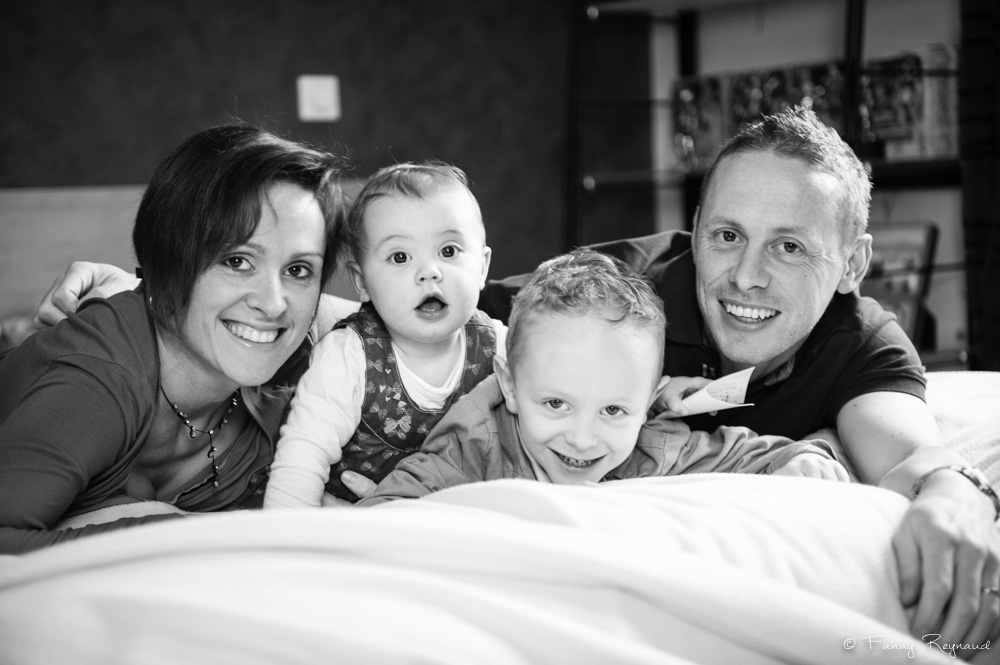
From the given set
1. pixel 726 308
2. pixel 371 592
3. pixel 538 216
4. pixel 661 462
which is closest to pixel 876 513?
pixel 661 462

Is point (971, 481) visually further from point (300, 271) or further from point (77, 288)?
point (77, 288)

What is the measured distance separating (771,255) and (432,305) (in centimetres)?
57

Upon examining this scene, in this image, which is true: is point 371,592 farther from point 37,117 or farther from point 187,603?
point 37,117

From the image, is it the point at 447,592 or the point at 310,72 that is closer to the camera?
the point at 447,592

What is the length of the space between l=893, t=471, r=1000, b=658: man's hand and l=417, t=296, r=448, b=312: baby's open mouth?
795mm

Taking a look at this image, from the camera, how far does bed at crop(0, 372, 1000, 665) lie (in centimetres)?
64

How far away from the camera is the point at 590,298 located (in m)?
1.24

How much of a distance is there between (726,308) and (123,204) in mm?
2359

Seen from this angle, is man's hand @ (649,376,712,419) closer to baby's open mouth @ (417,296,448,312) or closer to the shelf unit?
baby's open mouth @ (417,296,448,312)

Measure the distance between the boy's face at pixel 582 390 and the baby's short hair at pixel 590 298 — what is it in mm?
13

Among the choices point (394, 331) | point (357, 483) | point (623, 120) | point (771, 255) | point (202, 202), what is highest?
point (623, 120)

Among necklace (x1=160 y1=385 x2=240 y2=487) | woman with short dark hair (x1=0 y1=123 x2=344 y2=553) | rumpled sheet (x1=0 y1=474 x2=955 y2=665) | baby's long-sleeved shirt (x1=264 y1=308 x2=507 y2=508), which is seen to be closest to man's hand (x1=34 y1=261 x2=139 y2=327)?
woman with short dark hair (x1=0 y1=123 x2=344 y2=553)

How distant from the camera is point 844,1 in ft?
11.8

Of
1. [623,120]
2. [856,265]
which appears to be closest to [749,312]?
[856,265]
